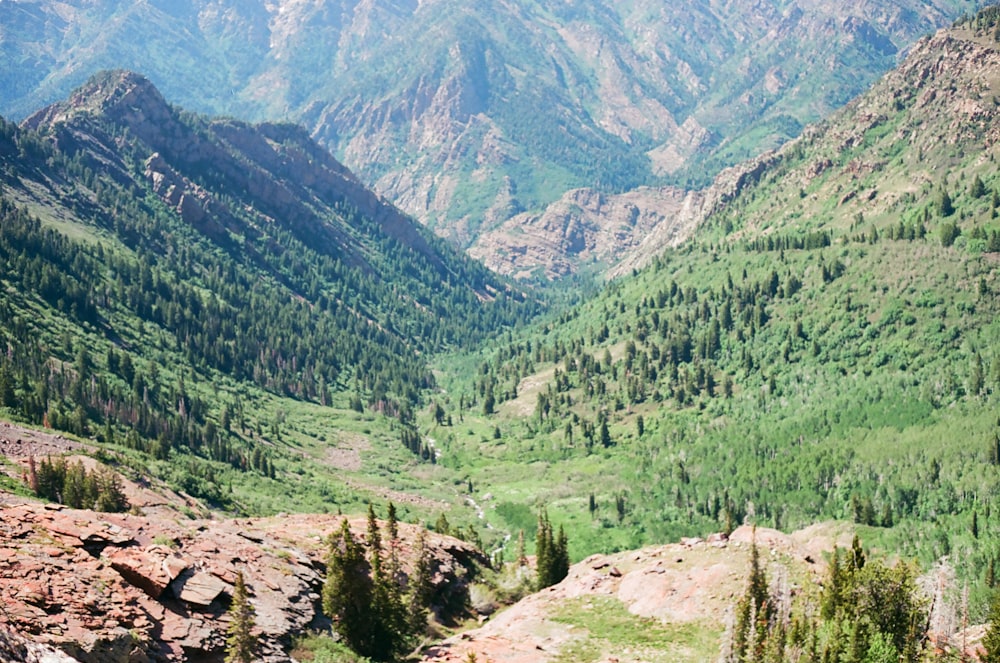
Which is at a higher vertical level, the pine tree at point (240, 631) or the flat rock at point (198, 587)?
the flat rock at point (198, 587)

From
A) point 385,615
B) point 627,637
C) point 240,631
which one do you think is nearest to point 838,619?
point 627,637

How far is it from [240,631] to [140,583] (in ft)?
26.0

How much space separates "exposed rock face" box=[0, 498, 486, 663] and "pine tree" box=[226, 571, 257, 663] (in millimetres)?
1356

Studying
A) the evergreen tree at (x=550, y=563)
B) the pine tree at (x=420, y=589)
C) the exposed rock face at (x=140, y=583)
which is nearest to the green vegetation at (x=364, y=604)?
the pine tree at (x=420, y=589)

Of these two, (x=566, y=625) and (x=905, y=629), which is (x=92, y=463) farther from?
(x=905, y=629)

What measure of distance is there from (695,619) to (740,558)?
865 cm

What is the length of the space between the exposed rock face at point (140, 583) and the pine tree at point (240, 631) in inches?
53.4

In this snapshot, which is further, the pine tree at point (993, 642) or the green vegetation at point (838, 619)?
the green vegetation at point (838, 619)

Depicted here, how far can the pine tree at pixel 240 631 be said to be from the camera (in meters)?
58.8

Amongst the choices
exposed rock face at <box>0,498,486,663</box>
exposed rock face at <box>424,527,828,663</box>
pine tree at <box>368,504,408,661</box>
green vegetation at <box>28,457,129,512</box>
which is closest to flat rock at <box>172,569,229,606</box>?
exposed rock face at <box>0,498,486,663</box>

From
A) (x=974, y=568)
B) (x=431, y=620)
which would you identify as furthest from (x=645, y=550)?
(x=974, y=568)

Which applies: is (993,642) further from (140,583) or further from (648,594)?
(140,583)

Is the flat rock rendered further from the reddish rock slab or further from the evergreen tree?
the evergreen tree

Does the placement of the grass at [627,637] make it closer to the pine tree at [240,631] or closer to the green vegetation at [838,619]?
the green vegetation at [838,619]
